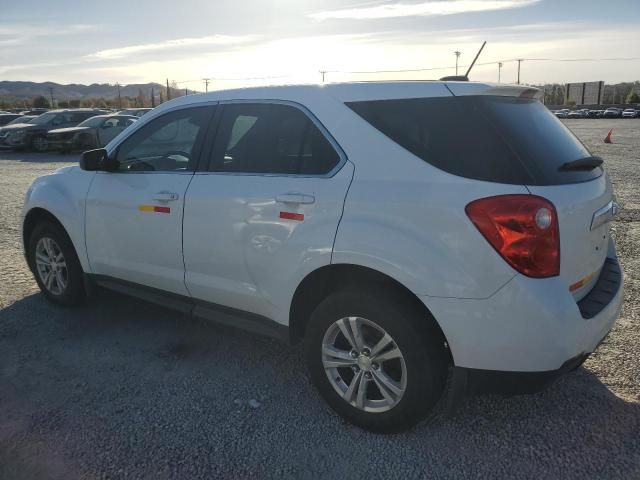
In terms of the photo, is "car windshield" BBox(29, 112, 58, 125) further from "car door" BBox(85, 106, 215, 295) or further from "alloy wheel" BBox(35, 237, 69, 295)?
"car door" BBox(85, 106, 215, 295)

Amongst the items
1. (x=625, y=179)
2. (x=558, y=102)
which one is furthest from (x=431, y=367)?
(x=558, y=102)

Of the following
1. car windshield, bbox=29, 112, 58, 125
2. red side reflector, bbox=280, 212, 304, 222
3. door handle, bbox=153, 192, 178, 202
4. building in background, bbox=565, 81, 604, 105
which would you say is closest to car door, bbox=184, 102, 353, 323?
red side reflector, bbox=280, 212, 304, 222

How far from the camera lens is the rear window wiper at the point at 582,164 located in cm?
272

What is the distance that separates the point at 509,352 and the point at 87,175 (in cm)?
345

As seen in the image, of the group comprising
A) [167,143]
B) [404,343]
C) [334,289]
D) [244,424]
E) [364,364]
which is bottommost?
[244,424]

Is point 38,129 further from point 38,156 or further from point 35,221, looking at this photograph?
point 35,221

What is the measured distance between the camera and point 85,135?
1967 cm

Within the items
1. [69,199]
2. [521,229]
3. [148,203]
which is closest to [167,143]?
[148,203]

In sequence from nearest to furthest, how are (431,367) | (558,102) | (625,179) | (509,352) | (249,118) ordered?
(509,352)
(431,367)
(249,118)
(625,179)
(558,102)

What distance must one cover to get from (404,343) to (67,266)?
3.18 m

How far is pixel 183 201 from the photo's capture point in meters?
3.59

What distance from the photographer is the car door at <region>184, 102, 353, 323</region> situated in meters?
2.97

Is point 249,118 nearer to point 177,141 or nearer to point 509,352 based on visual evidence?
point 177,141

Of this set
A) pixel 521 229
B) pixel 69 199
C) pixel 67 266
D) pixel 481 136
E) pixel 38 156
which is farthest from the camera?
pixel 38 156
